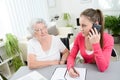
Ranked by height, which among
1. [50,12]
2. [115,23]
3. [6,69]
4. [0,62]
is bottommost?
[6,69]

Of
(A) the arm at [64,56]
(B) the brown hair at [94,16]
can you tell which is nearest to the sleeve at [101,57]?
(B) the brown hair at [94,16]

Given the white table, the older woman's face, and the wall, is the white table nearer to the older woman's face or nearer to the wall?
the older woman's face

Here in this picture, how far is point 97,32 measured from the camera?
1.23 meters

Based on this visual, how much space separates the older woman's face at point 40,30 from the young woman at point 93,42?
1.19 ft

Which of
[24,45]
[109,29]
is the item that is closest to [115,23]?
[109,29]

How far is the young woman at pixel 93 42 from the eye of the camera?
47.8 inches

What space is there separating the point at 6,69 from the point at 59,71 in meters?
1.73

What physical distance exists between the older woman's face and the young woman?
36cm

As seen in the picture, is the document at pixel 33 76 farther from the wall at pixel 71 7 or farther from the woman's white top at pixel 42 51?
the wall at pixel 71 7

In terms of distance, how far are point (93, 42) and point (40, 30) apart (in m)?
0.60

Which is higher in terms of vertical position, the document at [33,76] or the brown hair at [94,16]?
the brown hair at [94,16]

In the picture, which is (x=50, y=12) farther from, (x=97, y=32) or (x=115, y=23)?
(x=97, y=32)

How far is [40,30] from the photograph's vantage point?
156 centimetres

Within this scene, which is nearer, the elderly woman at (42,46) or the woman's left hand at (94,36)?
the woman's left hand at (94,36)
